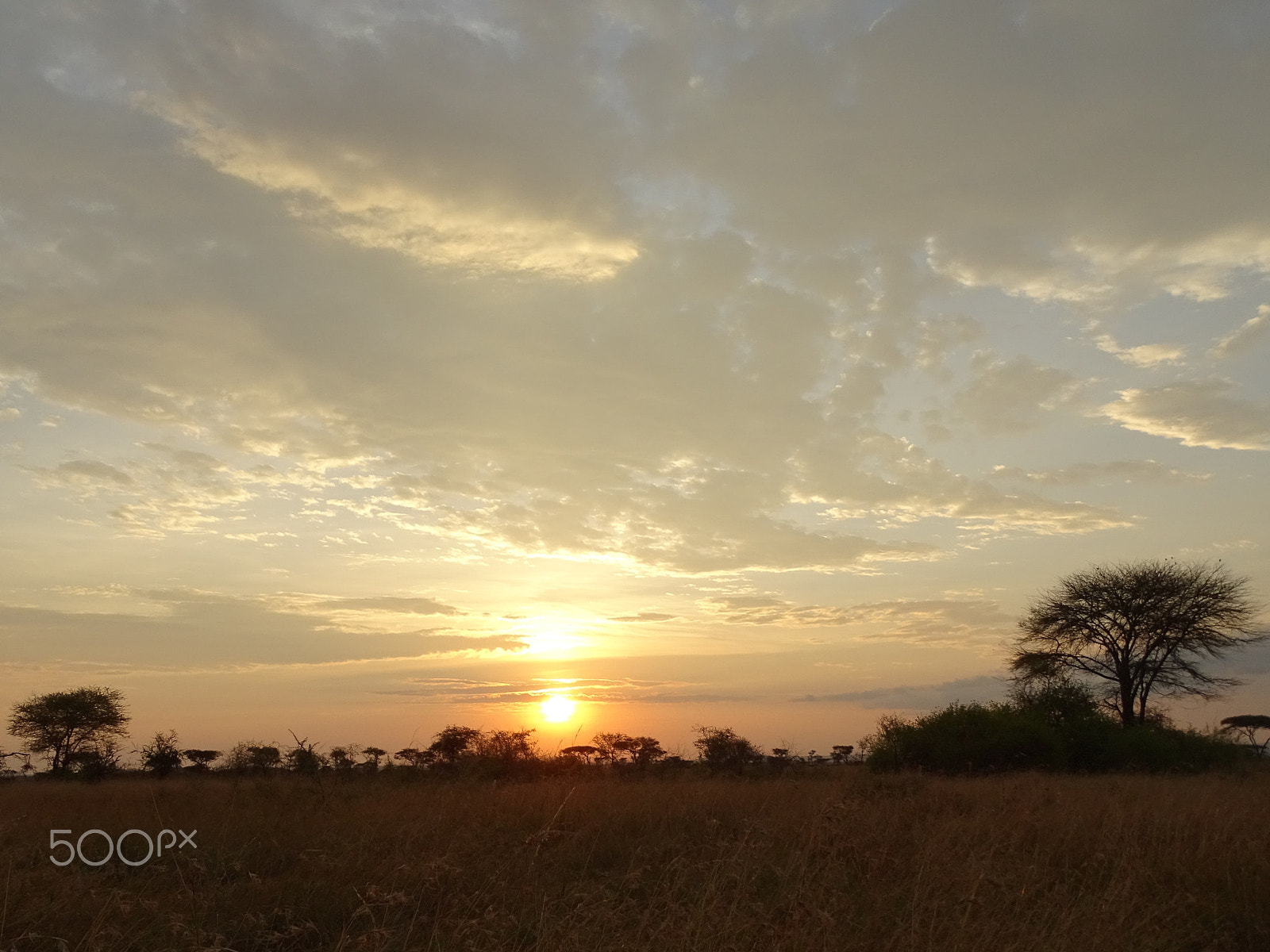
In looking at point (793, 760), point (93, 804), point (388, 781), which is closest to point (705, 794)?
point (388, 781)

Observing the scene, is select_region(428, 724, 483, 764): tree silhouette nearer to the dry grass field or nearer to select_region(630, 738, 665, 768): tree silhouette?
select_region(630, 738, 665, 768): tree silhouette

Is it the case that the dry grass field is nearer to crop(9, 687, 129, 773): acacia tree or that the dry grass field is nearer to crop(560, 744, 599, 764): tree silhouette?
crop(560, 744, 599, 764): tree silhouette

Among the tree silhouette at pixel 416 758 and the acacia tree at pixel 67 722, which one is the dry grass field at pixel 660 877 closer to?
the tree silhouette at pixel 416 758

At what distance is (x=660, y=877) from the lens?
29.6 feet

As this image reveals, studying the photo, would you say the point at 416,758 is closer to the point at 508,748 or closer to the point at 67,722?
the point at 508,748

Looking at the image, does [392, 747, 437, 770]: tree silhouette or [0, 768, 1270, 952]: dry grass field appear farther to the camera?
[392, 747, 437, 770]: tree silhouette

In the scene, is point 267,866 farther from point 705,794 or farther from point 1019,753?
point 1019,753

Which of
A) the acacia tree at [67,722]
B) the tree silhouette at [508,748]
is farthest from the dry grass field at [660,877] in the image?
the acacia tree at [67,722]

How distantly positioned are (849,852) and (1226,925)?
352cm

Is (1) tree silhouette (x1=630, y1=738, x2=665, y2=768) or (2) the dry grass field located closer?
(2) the dry grass field

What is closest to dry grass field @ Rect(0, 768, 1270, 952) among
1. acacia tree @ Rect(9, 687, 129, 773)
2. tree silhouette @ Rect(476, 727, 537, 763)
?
tree silhouette @ Rect(476, 727, 537, 763)

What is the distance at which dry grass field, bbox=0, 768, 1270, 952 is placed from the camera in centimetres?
656

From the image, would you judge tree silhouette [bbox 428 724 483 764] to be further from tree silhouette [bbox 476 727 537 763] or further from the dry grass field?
the dry grass field

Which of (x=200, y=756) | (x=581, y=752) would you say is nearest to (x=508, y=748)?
(x=581, y=752)
